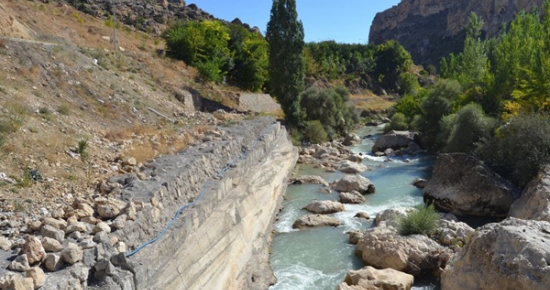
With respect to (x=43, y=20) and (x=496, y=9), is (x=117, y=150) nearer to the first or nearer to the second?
(x=43, y=20)

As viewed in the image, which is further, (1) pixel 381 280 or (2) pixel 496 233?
(1) pixel 381 280

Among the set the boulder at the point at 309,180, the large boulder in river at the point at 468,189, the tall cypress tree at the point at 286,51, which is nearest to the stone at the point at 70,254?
the large boulder in river at the point at 468,189

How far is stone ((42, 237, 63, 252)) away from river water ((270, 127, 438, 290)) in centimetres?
573

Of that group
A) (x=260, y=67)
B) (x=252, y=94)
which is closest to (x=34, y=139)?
(x=252, y=94)

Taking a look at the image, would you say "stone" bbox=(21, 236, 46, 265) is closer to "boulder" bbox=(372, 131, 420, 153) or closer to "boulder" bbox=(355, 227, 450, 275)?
"boulder" bbox=(355, 227, 450, 275)

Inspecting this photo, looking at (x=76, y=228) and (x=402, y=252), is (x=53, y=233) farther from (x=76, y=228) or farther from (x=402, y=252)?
(x=402, y=252)

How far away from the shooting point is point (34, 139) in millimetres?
9648

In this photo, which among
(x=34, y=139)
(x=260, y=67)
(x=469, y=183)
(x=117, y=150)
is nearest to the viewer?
(x=34, y=139)

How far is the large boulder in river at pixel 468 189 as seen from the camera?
1463cm

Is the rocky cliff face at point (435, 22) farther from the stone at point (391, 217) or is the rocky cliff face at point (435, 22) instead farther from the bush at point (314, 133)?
the stone at point (391, 217)

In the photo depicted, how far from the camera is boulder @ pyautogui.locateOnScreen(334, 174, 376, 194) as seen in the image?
1866 cm

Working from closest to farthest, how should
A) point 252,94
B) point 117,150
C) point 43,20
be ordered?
point 117,150
point 43,20
point 252,94

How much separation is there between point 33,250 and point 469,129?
1992cm

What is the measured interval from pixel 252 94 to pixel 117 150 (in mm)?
23238
